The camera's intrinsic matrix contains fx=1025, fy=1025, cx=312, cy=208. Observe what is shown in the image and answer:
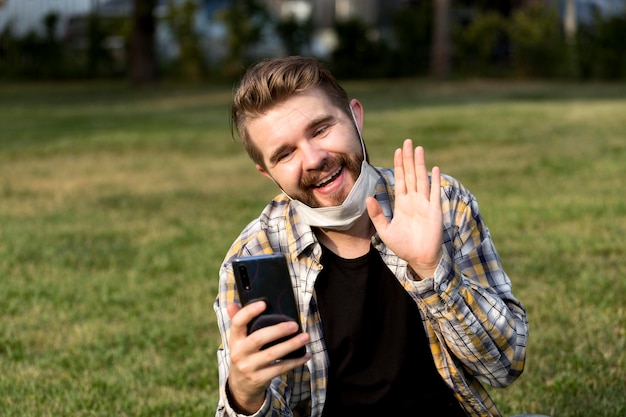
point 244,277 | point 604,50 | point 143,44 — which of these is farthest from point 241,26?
point 244,277

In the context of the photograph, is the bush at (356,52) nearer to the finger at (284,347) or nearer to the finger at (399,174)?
the finger at (399,174)

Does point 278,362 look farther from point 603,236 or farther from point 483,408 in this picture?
point 603,236

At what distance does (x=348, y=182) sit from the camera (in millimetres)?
2734

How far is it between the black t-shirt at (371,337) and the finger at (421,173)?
0.29m

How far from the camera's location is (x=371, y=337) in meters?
2.78

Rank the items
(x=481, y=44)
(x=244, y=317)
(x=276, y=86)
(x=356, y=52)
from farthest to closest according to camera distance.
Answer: (x=356, y=52) < (x=481, y=44) < (x=276, y=86) < (x=244, y=317)

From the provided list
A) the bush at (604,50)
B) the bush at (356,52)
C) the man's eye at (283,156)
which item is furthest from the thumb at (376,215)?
the bush at (356,52)

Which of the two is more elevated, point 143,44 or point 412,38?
point 143,44

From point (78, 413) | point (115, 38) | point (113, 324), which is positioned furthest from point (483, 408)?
point (115, 38)

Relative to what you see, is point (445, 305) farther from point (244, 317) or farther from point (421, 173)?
point (244, 317)

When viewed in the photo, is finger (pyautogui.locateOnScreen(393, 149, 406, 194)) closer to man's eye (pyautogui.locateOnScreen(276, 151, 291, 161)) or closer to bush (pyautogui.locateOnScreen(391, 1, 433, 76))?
man's eye (pyautogui.locateOnScreen(276, 151, 291, 161))

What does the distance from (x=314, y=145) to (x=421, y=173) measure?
1.09 ft

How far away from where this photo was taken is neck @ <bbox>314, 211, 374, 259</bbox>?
9.23 ft

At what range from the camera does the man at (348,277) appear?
2.70 metres
